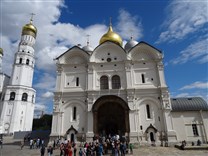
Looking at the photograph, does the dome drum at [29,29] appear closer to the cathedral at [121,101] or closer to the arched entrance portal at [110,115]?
the cathedral at [121,101]

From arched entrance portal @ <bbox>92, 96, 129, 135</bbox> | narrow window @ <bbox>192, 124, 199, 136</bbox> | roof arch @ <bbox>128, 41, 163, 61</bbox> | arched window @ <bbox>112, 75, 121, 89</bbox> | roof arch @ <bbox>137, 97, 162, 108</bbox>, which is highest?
roof arch @ <bbox>128, 41, 163, 61</bbox>

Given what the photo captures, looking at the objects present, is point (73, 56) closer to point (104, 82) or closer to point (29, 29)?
point (104, 82)

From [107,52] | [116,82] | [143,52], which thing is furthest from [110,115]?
[143,52]

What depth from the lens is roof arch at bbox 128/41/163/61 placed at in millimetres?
23406

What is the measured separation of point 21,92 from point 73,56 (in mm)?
22832

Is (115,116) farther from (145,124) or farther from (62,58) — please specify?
(62,58)

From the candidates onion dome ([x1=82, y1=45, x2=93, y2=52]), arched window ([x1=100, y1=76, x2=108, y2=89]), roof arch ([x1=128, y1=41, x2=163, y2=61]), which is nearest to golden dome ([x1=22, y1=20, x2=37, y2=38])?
onion dome ([x1=82, y1=45, x2=93, y2=52])

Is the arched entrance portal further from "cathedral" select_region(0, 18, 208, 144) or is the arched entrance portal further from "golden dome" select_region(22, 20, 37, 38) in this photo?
"golden dome" select_region(22, 20, 37, 38)

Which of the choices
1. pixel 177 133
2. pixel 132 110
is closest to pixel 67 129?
pixel 132 110

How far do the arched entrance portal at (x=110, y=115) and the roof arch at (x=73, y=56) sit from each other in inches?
285

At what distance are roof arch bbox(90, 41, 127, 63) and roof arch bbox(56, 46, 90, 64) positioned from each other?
1606 millimetres

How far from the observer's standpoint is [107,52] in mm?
24578

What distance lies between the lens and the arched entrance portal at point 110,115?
2069cm

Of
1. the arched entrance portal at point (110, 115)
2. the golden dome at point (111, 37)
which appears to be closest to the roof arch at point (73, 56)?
the golden dome at point (111, 37)
